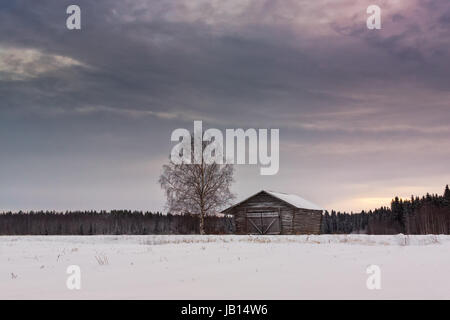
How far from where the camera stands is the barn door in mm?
45625

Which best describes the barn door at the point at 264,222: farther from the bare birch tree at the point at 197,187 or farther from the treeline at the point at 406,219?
the treeline at the point at 406,219

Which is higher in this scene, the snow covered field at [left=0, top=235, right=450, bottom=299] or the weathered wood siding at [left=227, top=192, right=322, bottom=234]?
the weathered wood siding at [left=227, top=192, right=322, bottom=234]

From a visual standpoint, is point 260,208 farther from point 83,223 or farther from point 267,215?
point 83,223

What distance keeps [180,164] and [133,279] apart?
34269 mm

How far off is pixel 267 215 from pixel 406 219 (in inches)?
2621

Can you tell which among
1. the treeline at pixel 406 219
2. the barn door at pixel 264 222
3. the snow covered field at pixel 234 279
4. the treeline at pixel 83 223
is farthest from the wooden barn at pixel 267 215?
the treeline at pixel 83 223

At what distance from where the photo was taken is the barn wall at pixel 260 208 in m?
45.7

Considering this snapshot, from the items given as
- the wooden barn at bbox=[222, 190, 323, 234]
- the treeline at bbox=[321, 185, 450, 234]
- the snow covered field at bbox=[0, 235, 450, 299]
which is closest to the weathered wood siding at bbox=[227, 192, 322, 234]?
the wooden barn at bbox=[222, 190, 323, 234]

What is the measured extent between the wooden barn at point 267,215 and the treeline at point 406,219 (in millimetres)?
34350

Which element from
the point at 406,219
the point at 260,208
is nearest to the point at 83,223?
the point at 406,219

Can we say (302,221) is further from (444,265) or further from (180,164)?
(444,265)

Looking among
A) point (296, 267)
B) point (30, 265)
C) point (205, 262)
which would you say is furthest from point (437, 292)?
point (30, 265)

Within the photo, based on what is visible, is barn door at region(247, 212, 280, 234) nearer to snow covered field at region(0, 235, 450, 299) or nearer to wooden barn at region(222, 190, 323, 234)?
wooden barn at region(222, 190, 323, 234)

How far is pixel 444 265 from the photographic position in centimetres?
1301
